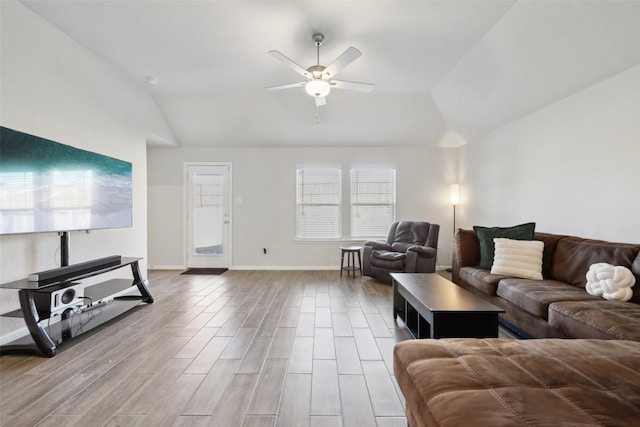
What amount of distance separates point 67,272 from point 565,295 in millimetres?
4280

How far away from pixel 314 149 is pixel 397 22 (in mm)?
3106

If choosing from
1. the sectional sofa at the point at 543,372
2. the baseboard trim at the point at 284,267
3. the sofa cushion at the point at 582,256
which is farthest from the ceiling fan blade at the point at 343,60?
the baseboard trim at the point at 284,267

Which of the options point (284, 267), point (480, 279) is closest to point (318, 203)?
point (284, 267)

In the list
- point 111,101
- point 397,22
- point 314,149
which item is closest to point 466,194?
point 314,149

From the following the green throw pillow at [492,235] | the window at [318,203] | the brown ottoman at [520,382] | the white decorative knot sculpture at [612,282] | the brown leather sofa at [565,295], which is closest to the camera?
the brown ottoman at [520,382]

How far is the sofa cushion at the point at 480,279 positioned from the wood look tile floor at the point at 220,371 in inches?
38.1

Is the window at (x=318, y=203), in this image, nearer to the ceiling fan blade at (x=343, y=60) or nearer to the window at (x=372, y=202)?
the window at (x=372, y=202)

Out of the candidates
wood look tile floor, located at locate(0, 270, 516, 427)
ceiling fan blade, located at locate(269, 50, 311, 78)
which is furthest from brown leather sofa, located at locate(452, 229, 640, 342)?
ceiling fan blade, located at locate(269, 50, 311, 78)

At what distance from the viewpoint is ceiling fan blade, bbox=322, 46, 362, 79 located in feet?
8.23

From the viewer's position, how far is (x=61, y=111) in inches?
114

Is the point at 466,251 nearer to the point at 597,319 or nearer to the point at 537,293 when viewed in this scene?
the point at 537,293

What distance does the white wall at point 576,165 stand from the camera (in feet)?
Result: 8.43

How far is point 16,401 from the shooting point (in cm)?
174

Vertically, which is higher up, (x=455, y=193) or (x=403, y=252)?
(x=455, y=193)
